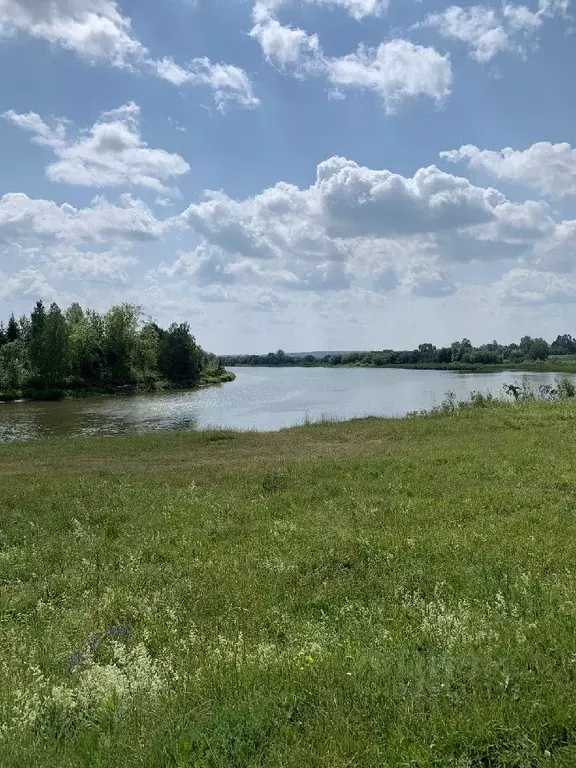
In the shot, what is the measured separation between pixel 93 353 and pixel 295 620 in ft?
289

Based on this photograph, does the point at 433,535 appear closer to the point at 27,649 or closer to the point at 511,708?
the point at 511,708

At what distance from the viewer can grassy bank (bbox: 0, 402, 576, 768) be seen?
3824 mm

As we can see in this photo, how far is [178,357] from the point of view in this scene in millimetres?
106562

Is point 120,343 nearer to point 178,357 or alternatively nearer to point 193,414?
point 178,357

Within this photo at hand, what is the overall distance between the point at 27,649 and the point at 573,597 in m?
6.24

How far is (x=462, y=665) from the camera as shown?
4621 millimetres

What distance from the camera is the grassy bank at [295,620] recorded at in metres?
3.82

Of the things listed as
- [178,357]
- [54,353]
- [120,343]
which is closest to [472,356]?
[178,357]

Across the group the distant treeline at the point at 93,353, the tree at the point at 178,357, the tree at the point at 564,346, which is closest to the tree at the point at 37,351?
the distant treeline at the point at 93,353

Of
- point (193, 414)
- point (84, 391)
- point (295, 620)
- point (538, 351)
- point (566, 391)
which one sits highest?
point (538, 351)

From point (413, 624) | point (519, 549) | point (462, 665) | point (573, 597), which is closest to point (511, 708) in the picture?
point (462, 665)

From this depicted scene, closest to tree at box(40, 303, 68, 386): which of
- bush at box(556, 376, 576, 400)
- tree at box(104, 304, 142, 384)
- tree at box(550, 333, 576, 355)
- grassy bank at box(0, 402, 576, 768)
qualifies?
tree at box(104, 304, 142, 384)

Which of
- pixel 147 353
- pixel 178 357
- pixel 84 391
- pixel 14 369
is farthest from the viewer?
pixel 178 357

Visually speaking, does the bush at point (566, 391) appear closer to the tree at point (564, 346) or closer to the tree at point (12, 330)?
the tree at point (12, 330)
